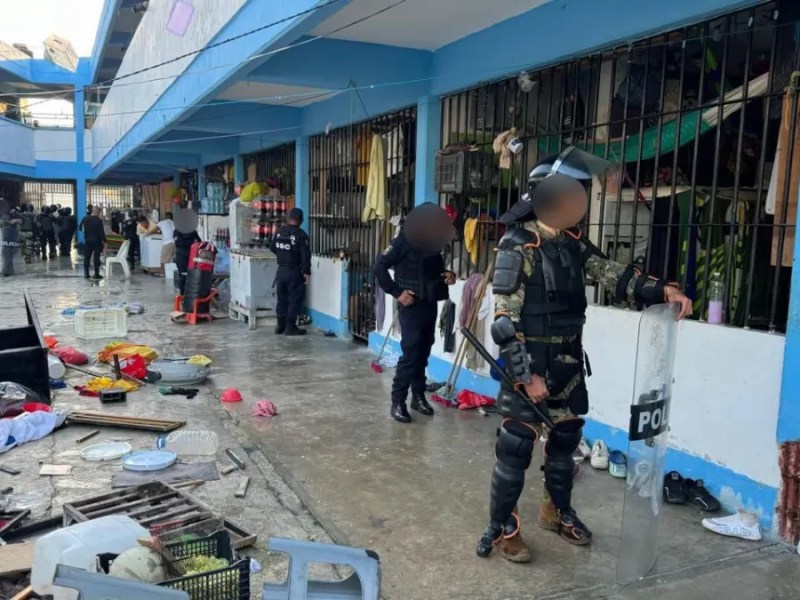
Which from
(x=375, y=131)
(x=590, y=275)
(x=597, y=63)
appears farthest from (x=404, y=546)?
(x=375, y=131)

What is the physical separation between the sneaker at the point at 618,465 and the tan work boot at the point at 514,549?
1.35 m

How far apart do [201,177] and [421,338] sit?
576 inches

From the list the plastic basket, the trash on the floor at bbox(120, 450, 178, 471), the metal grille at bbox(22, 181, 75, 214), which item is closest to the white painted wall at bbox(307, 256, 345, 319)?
the plastic basket

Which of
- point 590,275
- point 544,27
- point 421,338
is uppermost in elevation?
point 544,27

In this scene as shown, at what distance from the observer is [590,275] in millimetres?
3617

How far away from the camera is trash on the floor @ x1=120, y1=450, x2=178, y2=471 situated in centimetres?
446

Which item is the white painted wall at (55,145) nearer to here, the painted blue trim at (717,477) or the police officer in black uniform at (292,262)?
the police officer in black uniform at (292,262)

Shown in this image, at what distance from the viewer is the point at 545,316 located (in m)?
3.34

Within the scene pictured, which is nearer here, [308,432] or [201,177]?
[308,432]

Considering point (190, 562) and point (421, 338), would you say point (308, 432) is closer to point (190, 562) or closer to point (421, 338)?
point (421, 338)

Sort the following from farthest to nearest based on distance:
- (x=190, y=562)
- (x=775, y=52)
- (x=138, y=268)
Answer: (x=138, y=268), (x=775, y=52), (x=190, y=562)

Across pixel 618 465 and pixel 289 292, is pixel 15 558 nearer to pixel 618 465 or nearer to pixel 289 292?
pixel 618 465

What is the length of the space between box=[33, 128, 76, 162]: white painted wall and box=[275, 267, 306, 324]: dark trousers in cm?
2136

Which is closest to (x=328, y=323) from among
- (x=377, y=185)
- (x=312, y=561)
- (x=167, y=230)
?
(x=377, y=185)
